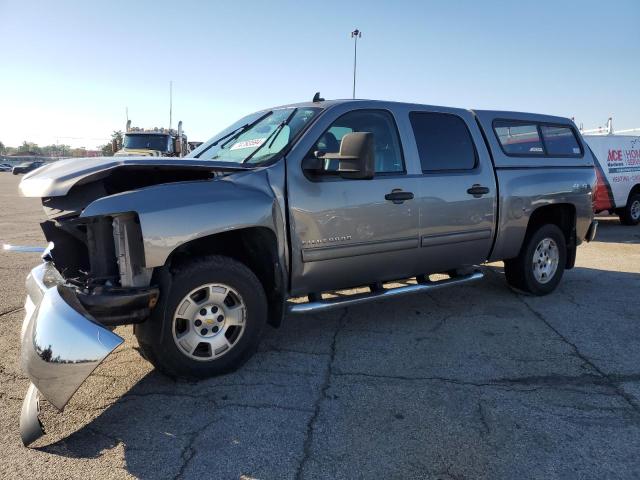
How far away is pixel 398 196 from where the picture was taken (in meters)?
4.28

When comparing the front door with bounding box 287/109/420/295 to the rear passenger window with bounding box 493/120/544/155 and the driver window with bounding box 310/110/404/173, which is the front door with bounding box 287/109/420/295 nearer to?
the driver window with bounding box 310/110/404/173

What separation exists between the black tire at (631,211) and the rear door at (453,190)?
966cm

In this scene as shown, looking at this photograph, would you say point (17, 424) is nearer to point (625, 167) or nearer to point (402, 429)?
point (402, 429)

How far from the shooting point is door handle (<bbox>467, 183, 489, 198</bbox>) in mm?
4873

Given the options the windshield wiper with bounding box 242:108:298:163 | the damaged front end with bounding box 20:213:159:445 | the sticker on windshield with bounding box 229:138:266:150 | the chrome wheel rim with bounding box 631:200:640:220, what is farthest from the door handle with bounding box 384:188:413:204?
the chrome wheel rim with bounding box 631:200:640:220

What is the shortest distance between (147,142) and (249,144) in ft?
43.7

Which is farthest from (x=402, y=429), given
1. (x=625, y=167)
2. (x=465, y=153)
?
(x=625, y=167)

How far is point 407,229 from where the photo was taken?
4.40 meters

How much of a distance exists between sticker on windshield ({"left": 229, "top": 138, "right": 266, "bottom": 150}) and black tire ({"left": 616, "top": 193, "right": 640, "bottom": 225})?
11845 millimetres

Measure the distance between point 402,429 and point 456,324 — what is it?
83.7 inches

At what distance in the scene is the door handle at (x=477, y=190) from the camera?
16.0 ft

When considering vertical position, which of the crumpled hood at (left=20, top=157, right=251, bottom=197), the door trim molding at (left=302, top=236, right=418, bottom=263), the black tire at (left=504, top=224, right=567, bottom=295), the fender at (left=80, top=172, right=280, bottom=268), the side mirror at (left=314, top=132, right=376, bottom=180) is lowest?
the black tire at (left=504, top=224, right=567, bottom=295)

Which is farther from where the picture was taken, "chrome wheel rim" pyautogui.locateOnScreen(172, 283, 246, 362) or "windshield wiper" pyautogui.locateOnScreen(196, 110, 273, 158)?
"windshield wiper" pyautogui.locateOnScreen(196, 110, 273, 158)

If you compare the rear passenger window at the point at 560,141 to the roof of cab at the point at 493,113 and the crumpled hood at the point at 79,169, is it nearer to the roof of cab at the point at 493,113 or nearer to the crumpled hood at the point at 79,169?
the roof of cab at the point at 493,113
